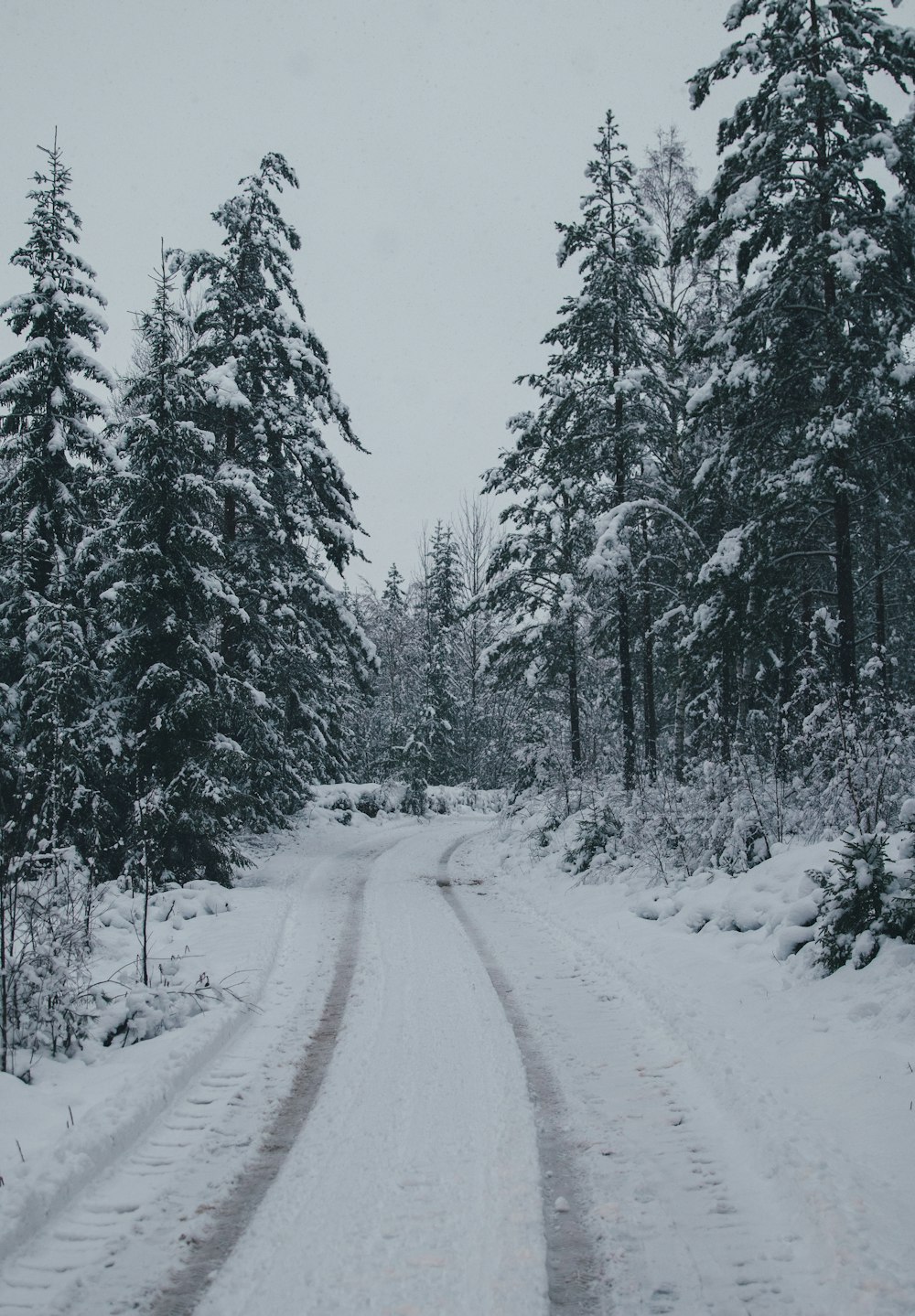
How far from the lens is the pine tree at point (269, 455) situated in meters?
16.5

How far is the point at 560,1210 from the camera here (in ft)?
12.1

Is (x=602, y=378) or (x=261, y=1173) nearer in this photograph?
(x=261, y=1173)

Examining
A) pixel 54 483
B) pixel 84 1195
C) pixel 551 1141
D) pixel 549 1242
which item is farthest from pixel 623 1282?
pixel 54 483

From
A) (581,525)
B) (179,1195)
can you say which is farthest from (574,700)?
(179,1195)

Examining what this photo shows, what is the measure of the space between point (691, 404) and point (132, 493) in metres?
9.29

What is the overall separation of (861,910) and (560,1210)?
12.7 ft

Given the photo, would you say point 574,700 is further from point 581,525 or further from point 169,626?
point 169,626

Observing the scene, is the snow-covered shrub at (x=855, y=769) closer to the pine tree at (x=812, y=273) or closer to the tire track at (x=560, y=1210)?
the pine tree at (x=812, y=273)

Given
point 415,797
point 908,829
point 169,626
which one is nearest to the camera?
point 908,829

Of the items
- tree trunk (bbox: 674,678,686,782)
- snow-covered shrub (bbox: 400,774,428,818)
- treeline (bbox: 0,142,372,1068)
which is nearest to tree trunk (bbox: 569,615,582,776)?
tree trunk (bbox: 674,678,686,782)

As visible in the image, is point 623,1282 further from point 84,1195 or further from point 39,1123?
point 39,1123

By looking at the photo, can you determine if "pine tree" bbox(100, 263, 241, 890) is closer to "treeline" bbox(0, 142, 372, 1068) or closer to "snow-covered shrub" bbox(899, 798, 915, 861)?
"treeline" bbox(0, 142, 372, 1068)

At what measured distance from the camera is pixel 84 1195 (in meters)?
3.83

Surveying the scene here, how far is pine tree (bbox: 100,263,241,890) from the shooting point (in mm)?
12773
